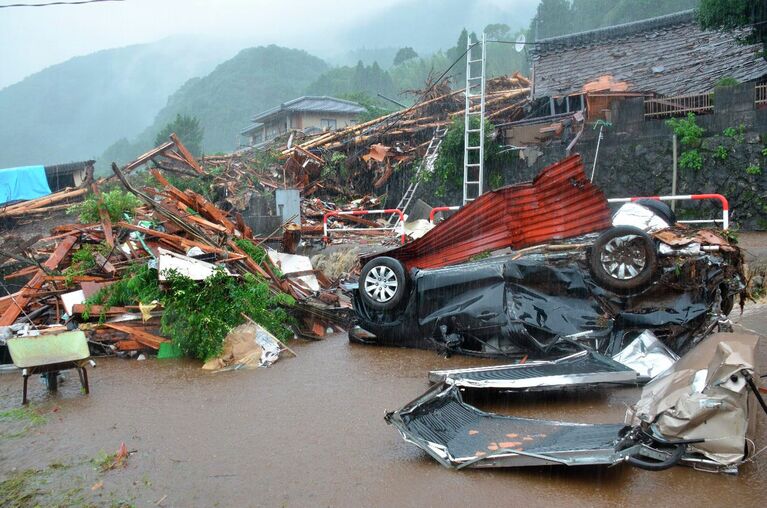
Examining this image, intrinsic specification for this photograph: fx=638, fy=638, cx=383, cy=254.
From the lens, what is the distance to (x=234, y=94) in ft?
294

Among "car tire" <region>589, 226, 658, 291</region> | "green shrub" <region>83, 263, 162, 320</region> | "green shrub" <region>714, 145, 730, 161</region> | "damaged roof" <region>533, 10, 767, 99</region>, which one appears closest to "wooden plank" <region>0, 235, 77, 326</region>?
"green shrub" <region>83, 263, 162, 320</region>

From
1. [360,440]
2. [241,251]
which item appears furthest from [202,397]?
[241,251]

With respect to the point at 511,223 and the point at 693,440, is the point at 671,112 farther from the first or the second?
the point at 693,440

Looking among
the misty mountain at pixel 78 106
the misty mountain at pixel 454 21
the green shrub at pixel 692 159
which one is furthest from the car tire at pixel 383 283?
the misty mountain at pixel 454 21

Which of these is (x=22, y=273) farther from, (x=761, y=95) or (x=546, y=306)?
(x=761, y=95)

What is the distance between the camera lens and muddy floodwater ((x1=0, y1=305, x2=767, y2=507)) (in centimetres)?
451

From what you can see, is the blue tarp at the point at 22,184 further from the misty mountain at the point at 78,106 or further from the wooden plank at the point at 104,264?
the misty mountain at the point at 78,106

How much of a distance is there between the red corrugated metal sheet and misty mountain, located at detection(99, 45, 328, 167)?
6714 centimetres

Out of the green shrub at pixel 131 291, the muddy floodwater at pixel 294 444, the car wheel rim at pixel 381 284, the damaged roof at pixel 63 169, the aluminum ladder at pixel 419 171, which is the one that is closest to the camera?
the muddy floodwater at pixel 294 444

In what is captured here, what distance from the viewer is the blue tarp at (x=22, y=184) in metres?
28.4

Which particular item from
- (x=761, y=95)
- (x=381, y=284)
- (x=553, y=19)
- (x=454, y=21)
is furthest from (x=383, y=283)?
(x=454, y=21)

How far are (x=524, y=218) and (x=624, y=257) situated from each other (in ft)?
5.21

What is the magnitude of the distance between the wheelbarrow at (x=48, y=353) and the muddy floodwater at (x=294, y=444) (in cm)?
41

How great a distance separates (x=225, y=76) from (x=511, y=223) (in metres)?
96.5
